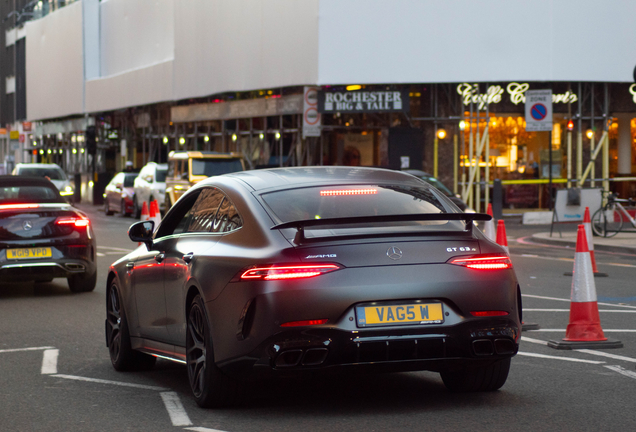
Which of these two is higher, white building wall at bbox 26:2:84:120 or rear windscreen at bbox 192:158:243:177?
white building wall at bbox 26:2:84:120

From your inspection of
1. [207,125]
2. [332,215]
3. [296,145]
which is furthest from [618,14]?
[332,215]

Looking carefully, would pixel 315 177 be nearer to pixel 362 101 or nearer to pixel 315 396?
pixel 315 396

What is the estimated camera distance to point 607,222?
22.7 m

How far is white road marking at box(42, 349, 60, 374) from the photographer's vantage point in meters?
7.81

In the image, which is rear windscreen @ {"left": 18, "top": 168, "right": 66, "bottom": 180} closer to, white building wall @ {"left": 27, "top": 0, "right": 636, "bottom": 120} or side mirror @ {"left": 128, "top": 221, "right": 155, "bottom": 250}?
white building wall @ {"left": 27, "top": 0, "right": 636, "bottom": 120}

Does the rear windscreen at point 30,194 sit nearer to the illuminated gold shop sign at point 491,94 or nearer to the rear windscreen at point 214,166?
the rear windscreen at point 214,166

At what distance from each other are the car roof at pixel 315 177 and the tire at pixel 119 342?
1618mm

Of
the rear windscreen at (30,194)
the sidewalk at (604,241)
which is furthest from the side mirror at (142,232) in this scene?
the sidewalk at (604,241)

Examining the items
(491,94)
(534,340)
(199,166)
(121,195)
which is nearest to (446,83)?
(491,94)

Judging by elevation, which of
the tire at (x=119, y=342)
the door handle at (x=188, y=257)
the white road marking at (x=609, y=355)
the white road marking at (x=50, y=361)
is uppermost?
the door handle at (x=188, y=257)

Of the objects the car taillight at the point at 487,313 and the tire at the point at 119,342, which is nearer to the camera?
the car taillight at the point at 487,313

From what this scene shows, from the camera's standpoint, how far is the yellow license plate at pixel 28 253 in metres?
12.8

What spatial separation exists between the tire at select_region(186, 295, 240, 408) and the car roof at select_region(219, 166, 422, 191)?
871mm

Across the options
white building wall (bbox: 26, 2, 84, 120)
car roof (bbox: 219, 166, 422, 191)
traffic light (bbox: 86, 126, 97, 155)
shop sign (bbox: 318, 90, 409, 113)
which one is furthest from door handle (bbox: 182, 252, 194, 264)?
white building wall (bbox: 26, 2, 84, 120)
